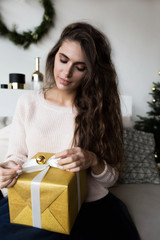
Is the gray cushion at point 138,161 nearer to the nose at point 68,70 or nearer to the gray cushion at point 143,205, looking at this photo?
the gray cushion at point 143,205

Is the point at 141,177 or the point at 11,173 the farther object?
the point at 141,177

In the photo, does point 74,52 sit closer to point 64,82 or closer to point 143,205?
point 64,82

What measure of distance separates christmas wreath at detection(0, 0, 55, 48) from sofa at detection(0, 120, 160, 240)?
3.96ft

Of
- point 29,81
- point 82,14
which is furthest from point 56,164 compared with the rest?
point 82,14

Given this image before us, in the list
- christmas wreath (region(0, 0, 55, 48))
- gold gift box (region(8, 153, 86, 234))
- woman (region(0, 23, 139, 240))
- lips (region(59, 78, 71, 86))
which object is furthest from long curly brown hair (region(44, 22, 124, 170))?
christmas wreath (region(0, 0, 55, 48))

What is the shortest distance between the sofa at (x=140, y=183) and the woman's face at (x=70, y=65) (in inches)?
18.2

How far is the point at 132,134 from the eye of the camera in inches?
55.8

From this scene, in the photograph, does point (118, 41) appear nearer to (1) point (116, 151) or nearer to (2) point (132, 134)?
(2) point (132, 134)

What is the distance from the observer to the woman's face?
852mm

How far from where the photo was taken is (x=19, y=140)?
0.92 metres

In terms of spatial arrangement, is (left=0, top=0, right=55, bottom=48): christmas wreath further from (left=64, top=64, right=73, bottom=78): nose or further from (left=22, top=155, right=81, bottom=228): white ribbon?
(left=22, top=155, right=81, bottom=228): white ribbon

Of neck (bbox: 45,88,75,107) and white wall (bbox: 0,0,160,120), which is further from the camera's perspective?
white wall (bbox: 0,0,160,120)

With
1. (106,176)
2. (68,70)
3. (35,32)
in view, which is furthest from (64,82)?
(35,32)

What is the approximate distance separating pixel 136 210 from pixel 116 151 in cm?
33
